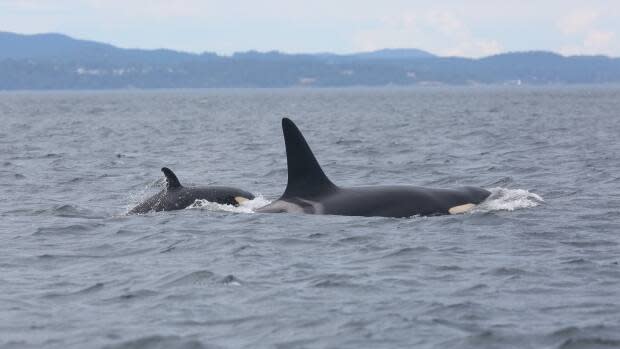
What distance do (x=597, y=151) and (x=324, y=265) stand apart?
1925cm

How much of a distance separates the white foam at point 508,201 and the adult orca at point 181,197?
3.90 m

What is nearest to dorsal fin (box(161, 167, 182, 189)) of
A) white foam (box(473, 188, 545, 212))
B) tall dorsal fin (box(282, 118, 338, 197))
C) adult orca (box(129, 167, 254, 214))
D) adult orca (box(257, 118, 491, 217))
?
adult orca (box(129, 167, 254, 214))

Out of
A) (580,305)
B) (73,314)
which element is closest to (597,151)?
(580,305)

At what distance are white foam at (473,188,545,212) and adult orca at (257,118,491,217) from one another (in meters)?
0.29

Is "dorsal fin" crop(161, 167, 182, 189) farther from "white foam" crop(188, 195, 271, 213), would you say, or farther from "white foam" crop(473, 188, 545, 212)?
"white foam" crop(473, 188, 545, 212)

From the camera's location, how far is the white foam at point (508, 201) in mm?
16234

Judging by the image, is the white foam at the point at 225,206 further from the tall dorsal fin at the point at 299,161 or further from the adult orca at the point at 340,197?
the tall dorsal fin at the point at 299,161

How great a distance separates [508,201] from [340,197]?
2884mm

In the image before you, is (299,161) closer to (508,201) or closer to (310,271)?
(508,201)

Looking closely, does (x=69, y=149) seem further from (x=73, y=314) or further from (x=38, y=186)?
(x=73, y=314)

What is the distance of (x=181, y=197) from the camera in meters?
17.2

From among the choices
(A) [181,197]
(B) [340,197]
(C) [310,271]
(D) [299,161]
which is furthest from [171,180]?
(C) [310,271]

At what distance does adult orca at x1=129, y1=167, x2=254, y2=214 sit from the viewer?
Answer: 17094 mm

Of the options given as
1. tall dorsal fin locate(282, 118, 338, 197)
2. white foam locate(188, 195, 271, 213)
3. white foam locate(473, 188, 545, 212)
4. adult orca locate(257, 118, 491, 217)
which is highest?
tall dorsal fin locate(282, 118, 338, 197)
